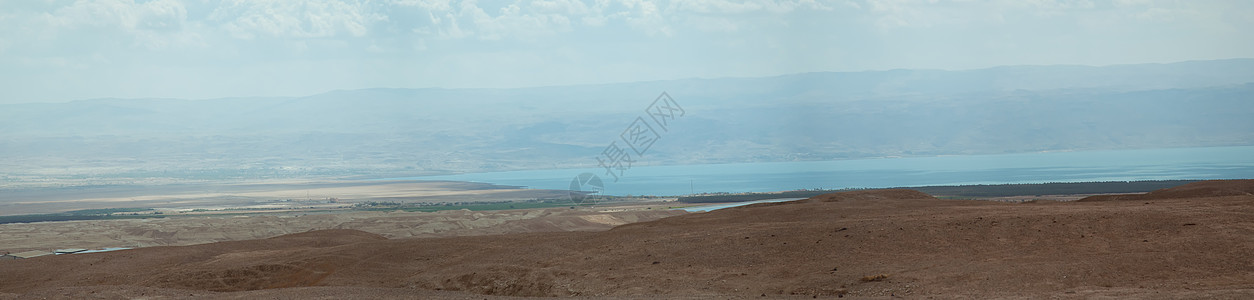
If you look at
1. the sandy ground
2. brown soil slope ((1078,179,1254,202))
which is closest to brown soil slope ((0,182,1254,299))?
brown soil slope ((1078,179,1254,202))

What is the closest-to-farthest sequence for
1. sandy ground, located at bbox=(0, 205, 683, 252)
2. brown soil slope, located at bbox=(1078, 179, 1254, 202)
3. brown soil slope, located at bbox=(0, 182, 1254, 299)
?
brown soil slope, located at bbox=(0, 182, 1254, 299)
brown soil slope, located at bbox=(1078, 179, 1254, 202)
sandy ground, located at bbox=(0, 205, 683, 252)

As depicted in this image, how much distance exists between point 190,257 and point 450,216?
130ft

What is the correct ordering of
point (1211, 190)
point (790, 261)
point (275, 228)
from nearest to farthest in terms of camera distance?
point (790, 261) < point (1211, 190) < point (275, 228)

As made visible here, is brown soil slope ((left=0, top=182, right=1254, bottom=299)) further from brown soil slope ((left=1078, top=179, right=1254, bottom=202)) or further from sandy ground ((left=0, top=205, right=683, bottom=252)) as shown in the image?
sandy ground ((left=0, top=205, right=683, bottom=252))

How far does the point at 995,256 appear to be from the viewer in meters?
20.4

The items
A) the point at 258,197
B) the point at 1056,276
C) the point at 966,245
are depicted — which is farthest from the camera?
the point at 258,197

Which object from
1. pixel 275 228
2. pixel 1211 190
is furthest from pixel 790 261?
pixel 275 228

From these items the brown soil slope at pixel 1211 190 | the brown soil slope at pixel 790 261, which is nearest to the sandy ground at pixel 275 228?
the brown soil slope at pixel 790 261

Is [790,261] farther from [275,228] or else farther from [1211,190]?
[275,228]

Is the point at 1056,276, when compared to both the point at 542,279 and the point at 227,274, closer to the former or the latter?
the point at 542,279

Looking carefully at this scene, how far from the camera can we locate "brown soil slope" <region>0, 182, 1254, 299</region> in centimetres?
1814

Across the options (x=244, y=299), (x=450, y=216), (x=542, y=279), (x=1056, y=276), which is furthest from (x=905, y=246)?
(x=450, y=216)

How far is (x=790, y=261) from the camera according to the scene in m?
22.4

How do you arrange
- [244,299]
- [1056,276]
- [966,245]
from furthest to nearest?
[966,245]
[244,299]
[1056,276]
